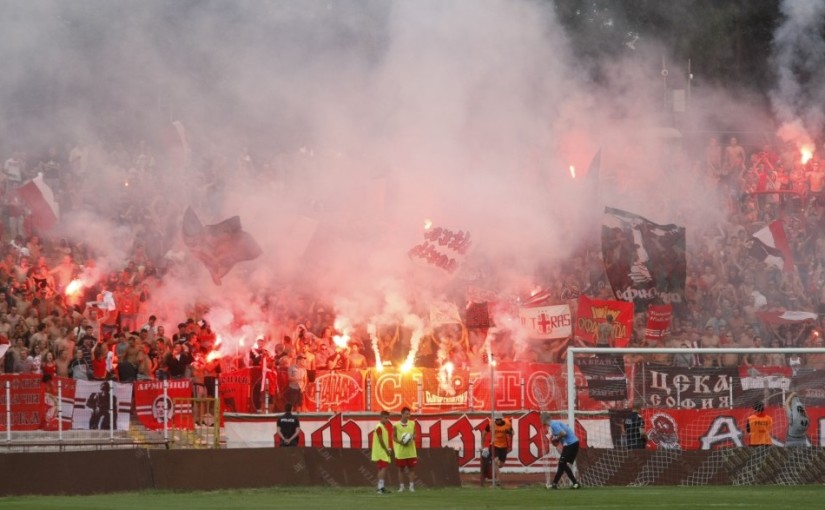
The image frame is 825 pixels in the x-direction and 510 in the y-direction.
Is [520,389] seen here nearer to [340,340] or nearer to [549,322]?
[549,322]

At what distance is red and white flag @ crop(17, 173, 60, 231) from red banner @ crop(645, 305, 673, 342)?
35.7 ft

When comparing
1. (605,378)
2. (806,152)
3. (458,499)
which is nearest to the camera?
(458,499)

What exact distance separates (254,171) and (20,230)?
5512mm

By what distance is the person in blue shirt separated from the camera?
20.6 m

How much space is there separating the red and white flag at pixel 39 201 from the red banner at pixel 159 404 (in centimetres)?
489

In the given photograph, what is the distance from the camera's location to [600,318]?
26562mm

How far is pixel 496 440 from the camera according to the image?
76.6ft

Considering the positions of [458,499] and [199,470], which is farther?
[199,470]

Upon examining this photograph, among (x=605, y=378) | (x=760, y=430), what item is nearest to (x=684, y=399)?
(x=605, y=378)

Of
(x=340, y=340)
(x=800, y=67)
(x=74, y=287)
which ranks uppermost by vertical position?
(x=800, y=67)

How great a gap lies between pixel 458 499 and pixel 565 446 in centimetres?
310

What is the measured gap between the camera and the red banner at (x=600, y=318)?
2652cm

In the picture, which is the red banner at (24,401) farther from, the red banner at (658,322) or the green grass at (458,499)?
the red banner at (658,322)

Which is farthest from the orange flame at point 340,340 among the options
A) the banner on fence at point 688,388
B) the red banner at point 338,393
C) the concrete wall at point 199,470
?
the banner on fence at point 688,388
